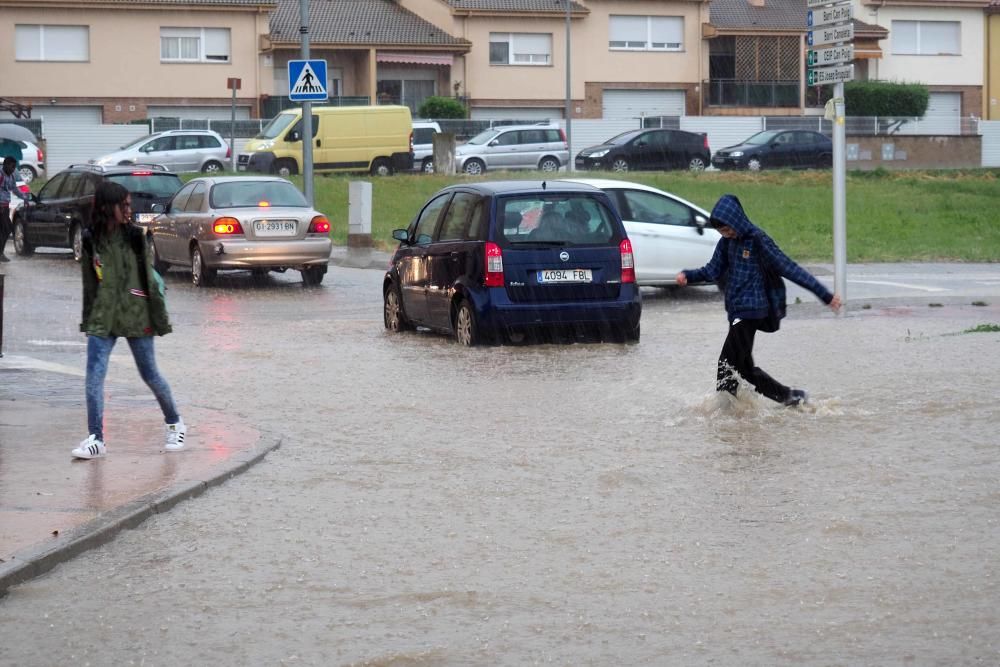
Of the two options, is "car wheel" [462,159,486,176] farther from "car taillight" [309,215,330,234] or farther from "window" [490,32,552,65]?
"car taillight" [309,215,330,234]

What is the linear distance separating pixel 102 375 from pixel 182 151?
129 feet

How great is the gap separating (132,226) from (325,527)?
2.81 meters

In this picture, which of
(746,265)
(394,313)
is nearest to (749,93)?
(394,313)

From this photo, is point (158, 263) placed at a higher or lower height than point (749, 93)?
lower

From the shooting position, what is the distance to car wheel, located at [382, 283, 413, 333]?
17.7m

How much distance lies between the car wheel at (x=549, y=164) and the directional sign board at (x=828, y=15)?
105 ft

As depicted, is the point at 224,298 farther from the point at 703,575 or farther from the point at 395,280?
the point at 703,575

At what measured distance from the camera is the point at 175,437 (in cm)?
1030

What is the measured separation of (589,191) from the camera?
16.1m

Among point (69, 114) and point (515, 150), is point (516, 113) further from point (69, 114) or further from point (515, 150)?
point (69, 114)

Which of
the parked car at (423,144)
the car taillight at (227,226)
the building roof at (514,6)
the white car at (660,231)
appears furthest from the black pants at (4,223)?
the building roof at (514,6)

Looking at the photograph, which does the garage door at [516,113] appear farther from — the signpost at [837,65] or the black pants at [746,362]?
the black pants at [746,362]

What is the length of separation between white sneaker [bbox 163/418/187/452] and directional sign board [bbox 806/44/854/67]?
10.7 m

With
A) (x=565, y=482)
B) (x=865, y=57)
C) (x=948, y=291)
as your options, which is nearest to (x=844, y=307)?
(x=948, y=291)
